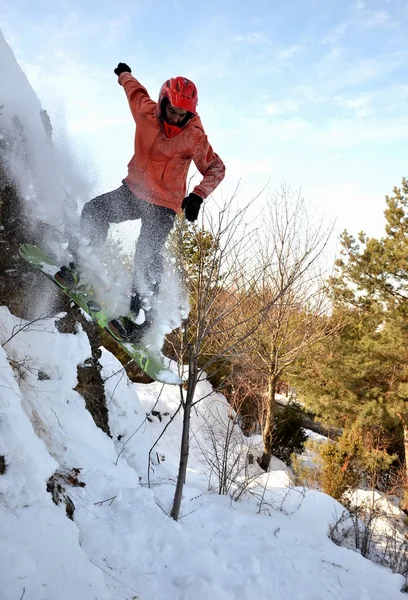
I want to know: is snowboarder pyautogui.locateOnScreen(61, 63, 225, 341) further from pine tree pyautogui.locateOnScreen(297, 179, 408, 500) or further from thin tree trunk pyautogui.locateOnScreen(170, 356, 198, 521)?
pine tree pyautogui.locateOnScreen(297, 179, 408, 500)

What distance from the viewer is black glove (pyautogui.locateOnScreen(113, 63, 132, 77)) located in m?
3.87

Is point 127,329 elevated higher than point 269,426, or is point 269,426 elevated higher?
point 127,329

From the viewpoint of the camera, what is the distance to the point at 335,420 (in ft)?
41.8

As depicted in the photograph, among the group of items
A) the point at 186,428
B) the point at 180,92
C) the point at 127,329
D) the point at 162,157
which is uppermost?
the point at 180,92

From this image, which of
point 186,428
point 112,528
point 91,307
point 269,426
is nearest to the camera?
point 112,528

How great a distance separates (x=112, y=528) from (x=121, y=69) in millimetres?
4242

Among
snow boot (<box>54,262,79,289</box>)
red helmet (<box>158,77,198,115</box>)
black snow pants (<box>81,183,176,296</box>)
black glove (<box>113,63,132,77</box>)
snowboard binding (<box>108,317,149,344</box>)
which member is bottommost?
snowboard binding (<box>108,317,149,344</box>)

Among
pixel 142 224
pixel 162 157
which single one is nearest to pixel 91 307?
pixel 142 224

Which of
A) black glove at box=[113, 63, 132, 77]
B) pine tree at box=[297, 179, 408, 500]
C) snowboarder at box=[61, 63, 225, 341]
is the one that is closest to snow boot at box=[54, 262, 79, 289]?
snowboarder at box=[61, 63, 225, 341]

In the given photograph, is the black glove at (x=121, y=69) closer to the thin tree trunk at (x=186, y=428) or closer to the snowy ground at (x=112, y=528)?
the snowy ground at (x=112, y=528)

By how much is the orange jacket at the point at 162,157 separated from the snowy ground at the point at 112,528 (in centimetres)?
191

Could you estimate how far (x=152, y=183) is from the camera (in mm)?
3729

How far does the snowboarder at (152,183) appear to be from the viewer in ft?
11.4

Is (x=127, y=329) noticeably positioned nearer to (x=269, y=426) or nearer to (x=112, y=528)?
(x=112, y=528)
